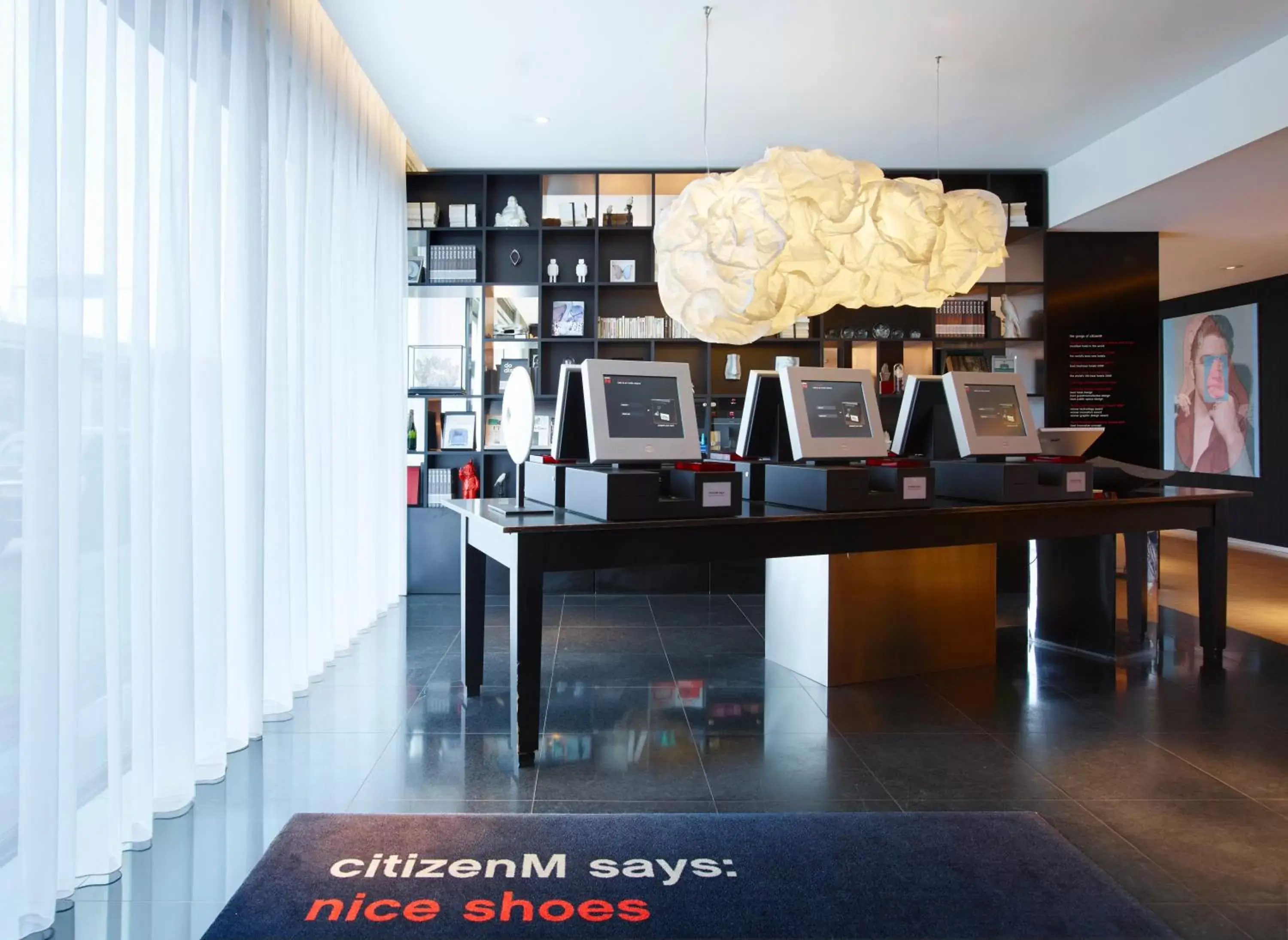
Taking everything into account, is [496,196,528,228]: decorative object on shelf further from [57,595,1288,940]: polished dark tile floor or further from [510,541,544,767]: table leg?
[510,541,544,767]: table leg

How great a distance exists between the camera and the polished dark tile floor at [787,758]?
2.19 meters

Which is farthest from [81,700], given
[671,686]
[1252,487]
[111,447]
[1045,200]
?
[1252,487]

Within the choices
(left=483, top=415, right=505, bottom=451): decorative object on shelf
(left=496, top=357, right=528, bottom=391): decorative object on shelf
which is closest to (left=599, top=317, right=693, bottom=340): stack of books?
(left=496, top=357, right=528, bottom=391): decorative object on shelf

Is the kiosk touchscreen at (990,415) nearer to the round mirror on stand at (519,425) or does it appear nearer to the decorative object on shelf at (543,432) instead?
the round mirror on stand at (519,425)

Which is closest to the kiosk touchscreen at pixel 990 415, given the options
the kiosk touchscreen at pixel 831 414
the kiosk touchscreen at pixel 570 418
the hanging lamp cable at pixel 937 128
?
the kiosk touchscreen at pixel 831 414

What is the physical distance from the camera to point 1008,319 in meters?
6.66

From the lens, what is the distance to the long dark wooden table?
293 centimetres

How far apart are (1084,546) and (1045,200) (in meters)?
3.28

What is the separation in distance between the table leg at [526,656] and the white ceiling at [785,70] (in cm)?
289

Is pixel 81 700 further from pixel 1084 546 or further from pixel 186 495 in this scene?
pixel 1084 546

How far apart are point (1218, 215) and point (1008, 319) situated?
5.32 feet

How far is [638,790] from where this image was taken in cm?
271

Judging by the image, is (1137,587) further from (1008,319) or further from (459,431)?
(459,431)

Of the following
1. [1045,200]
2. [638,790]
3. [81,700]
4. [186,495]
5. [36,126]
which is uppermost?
[1045,200]
